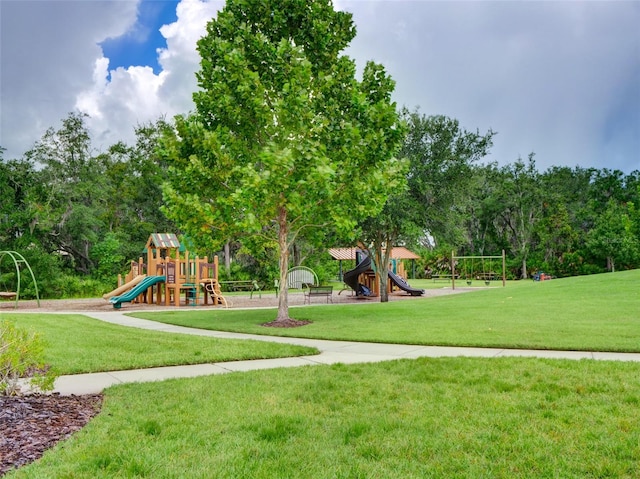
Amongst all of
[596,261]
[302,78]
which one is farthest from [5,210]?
[596,261]

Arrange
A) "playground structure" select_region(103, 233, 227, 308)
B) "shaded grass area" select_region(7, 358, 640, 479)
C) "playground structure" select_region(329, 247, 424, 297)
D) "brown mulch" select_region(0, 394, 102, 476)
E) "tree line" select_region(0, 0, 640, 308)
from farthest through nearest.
→ "playground structure" select_region(329, 247, 424, 297) → "playground structure" select_region(103, 233, 227, 308) → "tree line" select_region(0, 0, 640, 308) → "brown mulch" select_region(0, 394, 102, 476) → "shaded grass area" select_region(7, 358, 640, 479)

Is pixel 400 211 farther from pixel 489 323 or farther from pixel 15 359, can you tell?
pixel 15 359

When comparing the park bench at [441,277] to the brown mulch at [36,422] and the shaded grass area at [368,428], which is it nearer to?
the shaded grass area at [368,428]

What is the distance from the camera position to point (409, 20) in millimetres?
16844

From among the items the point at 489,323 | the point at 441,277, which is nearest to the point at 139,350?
the point at 489,323

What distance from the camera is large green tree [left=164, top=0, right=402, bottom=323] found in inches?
469

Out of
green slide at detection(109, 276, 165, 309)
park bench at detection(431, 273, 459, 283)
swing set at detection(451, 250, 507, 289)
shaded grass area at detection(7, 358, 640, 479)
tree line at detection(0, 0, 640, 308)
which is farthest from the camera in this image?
park bench at detection(431, 273, 459, 283)

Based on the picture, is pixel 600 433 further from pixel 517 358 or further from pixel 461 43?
pixel 461 43

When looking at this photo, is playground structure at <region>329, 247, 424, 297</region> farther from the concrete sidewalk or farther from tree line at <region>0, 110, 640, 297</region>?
the concrete sidewalk

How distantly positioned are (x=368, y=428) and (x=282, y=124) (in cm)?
927

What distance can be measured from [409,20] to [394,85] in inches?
197

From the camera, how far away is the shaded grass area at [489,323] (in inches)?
356

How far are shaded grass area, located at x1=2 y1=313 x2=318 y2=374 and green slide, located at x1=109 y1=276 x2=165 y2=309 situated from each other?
9.75m

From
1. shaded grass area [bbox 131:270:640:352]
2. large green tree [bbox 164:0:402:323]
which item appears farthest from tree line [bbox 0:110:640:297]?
shaded grass area [bbox 131:270:640:352]
